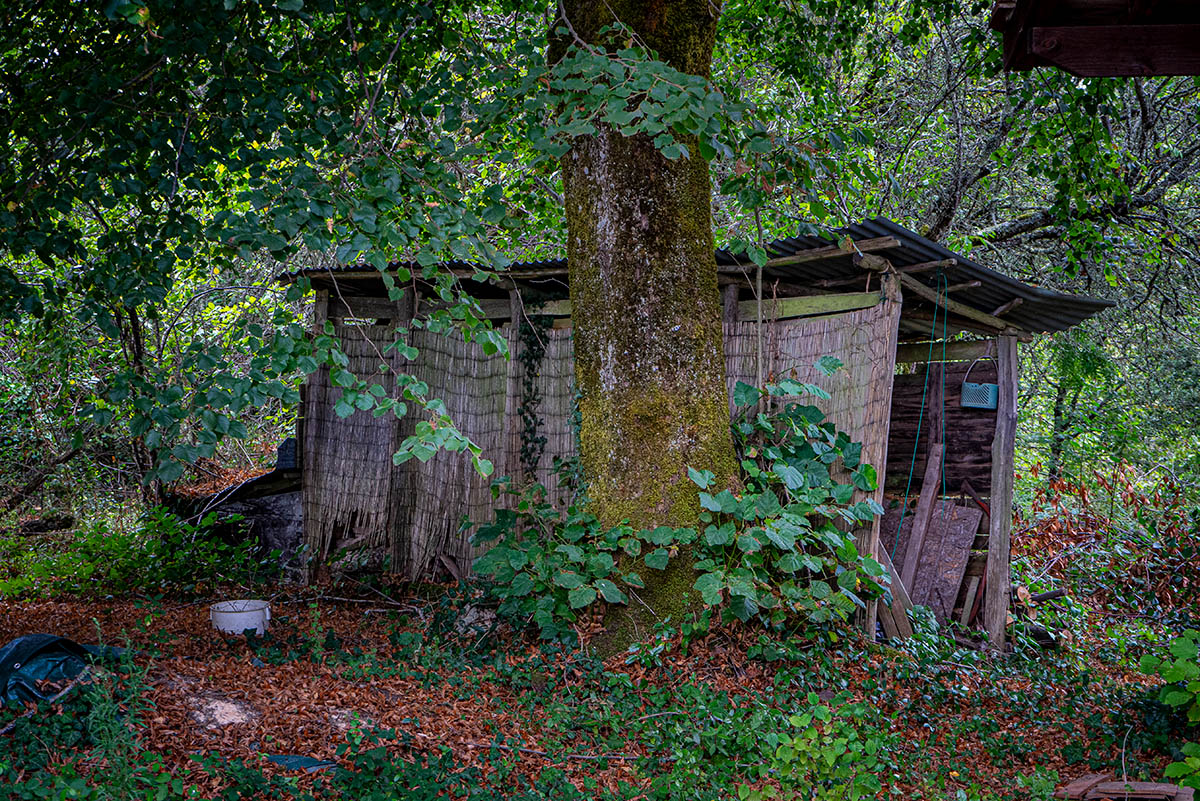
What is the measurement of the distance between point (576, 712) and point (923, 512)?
367 centimetres

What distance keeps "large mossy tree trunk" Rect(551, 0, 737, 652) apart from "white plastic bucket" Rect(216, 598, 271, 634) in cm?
230

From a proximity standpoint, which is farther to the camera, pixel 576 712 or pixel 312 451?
pixel 312 451

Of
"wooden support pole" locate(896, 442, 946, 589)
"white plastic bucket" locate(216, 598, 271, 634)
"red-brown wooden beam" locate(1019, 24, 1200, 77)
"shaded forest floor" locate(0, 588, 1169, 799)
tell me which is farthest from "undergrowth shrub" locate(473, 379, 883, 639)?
"red-brown wooden beam" locate(1019, 24, 1200, 77)

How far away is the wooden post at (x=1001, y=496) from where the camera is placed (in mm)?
6531

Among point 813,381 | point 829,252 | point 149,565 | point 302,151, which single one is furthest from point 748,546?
point 149,565

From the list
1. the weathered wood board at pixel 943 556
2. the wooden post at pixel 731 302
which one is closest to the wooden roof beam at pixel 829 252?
the wooden post at pixel 731 302

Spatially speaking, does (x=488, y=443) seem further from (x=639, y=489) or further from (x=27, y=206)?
(x=27, y=206)

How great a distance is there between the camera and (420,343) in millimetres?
7453

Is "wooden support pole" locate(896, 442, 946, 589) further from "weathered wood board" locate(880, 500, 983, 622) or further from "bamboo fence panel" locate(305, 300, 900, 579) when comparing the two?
"bamboo fence panel" locate(305, 300, 900, 579)

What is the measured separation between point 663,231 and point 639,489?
60.0 inches

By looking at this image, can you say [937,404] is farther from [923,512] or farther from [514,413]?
[514,413]

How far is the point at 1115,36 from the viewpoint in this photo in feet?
11.5

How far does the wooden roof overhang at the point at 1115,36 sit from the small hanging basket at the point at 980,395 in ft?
11.4

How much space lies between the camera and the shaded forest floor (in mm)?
3705
